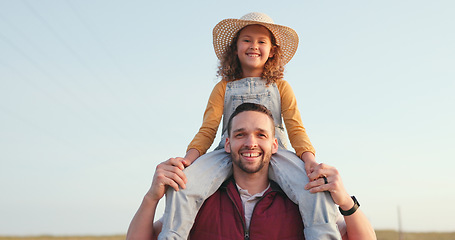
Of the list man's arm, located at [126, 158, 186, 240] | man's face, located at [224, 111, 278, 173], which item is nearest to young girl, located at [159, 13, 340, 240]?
man's arm, located at [126, 158, 186, 240]

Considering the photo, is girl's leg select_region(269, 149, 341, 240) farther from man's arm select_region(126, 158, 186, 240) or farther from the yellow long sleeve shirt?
man's arm select_region(126, 158, 186, 240)

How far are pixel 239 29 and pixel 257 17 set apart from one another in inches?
12.0

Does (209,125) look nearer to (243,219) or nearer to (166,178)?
(166,178)

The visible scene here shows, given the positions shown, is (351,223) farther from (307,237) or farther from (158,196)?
(158,196)

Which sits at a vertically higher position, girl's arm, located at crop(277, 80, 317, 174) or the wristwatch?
girl's arm, located at crop(277, 80, 317, 174)

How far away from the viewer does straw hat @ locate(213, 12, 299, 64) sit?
240 inches

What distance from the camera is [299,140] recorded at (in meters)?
5.51

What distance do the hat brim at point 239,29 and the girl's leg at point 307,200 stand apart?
1.84m

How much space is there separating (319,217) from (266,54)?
2.14 metres

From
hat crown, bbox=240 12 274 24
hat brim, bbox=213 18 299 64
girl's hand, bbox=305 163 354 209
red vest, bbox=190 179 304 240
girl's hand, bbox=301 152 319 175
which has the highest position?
hat crown, bbox=240 12 274 24

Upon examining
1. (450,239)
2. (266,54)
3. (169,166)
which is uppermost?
(266,54)

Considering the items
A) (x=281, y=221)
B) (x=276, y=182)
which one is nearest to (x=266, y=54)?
(x=276, y=182)

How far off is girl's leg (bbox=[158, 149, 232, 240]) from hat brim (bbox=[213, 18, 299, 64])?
5.90 feet

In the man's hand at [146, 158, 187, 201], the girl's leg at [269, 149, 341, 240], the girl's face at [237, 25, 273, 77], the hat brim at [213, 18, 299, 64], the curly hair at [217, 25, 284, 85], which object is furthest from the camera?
the hat brim at [213, 18, 299, 64]
